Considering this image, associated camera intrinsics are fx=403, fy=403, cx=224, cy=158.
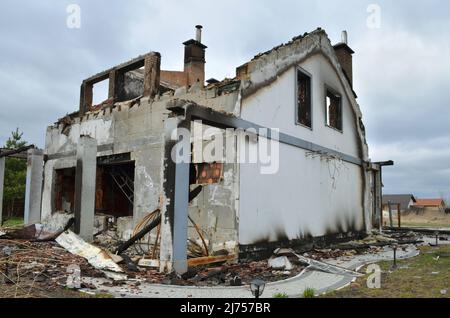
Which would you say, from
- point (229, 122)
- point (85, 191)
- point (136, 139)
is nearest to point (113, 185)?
point (136, 139)

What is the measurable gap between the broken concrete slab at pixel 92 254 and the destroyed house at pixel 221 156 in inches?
25.7

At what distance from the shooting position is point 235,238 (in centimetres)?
911

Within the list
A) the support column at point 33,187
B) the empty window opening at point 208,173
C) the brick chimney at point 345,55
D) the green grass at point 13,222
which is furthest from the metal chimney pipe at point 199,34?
the green grass at point 13,222

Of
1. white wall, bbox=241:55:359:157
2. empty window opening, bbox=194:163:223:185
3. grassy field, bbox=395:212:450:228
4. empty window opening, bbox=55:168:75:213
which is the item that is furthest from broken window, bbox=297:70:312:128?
grassy field, bbox=395:212:450:228

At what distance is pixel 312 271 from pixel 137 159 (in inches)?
241

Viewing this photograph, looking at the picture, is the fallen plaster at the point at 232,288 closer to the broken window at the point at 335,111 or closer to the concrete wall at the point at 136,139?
the concrete wall at the point at 136,139

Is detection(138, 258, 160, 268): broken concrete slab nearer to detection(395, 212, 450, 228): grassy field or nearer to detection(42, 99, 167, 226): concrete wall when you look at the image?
detection(42, 99, 167, 226): concrete wall

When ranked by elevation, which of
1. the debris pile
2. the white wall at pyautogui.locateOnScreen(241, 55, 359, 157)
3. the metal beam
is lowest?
the debris pile

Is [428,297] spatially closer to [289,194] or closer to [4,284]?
[289,194]

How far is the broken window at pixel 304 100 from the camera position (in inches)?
509

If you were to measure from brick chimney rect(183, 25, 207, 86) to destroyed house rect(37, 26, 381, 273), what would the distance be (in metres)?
0.05

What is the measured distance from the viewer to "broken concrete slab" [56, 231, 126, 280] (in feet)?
25.0

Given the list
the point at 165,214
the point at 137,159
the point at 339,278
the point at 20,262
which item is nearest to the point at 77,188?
the point at 137,159

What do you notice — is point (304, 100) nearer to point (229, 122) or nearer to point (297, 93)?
point (297, 93)
